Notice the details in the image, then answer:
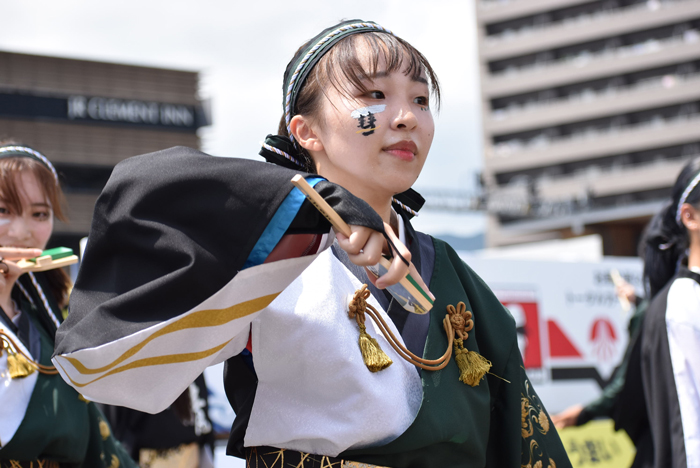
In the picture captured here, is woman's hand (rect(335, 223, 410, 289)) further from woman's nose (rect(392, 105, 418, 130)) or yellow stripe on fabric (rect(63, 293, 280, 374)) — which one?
woman's nose (rect(392, 105, 418, 130))

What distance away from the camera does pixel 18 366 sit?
225 centimetres

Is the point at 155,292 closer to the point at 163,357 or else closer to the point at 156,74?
the point at 163,357

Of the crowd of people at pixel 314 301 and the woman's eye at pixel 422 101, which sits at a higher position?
the woman's eye at pixel 422 101

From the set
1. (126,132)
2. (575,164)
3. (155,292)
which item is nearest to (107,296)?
(155,292)

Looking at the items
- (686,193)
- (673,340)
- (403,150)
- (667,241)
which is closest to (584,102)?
(667,241)

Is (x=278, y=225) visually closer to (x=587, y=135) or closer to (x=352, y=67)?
(x=352, y=67)

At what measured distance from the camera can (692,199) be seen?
279 centimetres

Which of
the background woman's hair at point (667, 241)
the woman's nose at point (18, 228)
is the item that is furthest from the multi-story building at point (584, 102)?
the woman's nose at point (18, 228)

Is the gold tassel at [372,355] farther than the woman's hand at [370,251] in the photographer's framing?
Yes

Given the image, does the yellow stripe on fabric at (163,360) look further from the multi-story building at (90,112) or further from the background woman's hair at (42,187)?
the multi-story building at (90,112)

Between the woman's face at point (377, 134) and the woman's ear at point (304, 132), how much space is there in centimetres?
3

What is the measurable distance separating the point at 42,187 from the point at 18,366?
0.60 m

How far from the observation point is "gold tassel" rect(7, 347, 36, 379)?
2238 mm

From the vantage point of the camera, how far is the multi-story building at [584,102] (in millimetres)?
37688
